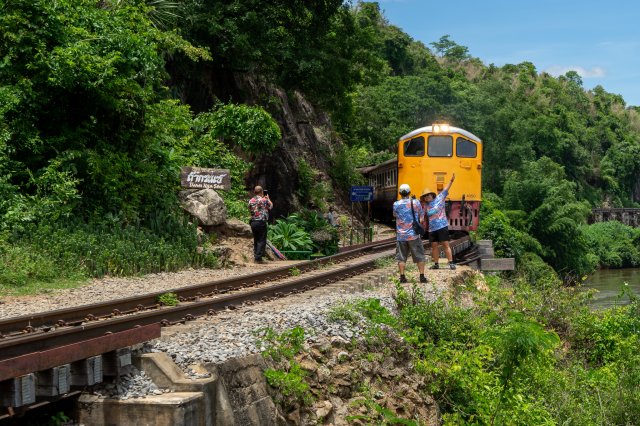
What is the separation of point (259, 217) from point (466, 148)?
6919 millimetres

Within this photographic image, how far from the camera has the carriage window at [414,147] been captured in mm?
19750

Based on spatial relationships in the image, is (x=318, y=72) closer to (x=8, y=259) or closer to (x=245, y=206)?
(x=245, y=206)

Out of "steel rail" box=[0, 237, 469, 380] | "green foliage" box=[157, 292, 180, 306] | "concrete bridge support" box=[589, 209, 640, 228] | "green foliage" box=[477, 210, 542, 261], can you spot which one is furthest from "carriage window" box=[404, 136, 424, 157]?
"concrete bridge support" box=[589, 209, 640, 228]

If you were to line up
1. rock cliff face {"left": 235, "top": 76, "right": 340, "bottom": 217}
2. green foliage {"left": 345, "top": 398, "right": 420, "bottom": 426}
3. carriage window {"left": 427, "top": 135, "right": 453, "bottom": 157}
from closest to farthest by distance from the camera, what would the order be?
1. green foliage {"left": 345, "top": 398, "right": 420, "bottom": 426}
2. carriage window {"left": 427, "top": 135, "right": 453, "bottom": 157}
3. rock cliff face {"left": 235, "top": 76, "right": 340, "bottom": 217}

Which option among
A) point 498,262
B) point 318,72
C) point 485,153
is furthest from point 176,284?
point 485,153

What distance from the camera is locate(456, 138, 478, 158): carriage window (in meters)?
19.7

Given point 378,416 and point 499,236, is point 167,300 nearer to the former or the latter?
point 378,416

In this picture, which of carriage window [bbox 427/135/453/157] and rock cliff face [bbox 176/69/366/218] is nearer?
carriage window [bbox 427/135/453/157]

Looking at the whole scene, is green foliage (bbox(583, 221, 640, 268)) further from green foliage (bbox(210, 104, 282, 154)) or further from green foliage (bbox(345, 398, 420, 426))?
green foliage (bbox(345, 398, 420, 426))

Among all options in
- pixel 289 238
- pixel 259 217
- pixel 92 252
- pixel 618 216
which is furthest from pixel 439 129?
pixel 618 216

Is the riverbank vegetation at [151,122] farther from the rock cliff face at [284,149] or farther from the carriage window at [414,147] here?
the carriage window at [414,147]

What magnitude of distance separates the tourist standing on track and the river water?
1697 cm

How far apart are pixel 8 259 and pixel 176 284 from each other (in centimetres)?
272

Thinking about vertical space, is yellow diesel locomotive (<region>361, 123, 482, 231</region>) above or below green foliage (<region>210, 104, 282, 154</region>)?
below
